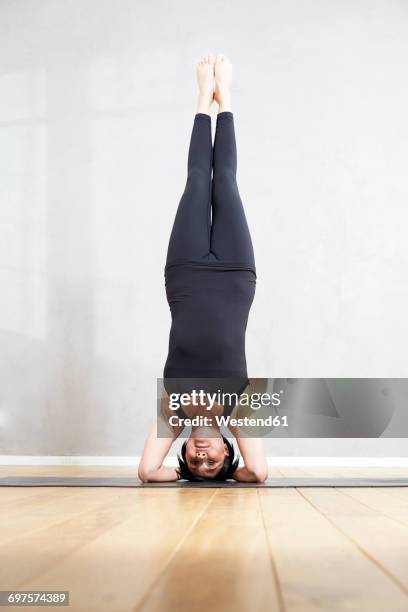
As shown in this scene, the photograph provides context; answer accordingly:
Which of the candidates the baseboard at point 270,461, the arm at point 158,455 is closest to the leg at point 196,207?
the arm at point 158,455

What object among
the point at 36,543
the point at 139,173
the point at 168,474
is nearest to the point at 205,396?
the point at 168,474

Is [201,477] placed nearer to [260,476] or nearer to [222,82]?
[260,476]

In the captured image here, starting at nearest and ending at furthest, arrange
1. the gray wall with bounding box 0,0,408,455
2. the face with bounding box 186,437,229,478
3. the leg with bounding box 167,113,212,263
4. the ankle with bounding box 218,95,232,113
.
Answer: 1. the face with bounding box 186,437,229,478
2. the leg with bounding box 167,113,212,263
3. the ankle with bounding box 218,95,232,113
4. the gray wall with bounding box 0,0,408,455

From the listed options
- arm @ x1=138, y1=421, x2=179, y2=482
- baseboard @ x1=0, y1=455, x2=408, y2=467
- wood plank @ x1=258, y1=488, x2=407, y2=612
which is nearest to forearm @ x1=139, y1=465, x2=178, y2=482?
arm @ x1=138, y1=421, x2=179, y2=482

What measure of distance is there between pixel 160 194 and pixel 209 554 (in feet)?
12.1

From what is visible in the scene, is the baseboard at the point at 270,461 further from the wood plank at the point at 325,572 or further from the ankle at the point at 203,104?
the wood plank at the point at 325,572

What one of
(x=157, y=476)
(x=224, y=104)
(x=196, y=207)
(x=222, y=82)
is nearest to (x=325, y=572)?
(x=157, y=476)

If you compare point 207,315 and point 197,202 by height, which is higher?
point 197,202

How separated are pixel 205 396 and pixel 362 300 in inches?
81.0

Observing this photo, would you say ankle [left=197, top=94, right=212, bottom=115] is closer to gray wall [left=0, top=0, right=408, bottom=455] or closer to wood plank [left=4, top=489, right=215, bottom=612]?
gray wall [left=0, top=0, right=408, bottom=455]

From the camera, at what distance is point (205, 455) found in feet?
8.46

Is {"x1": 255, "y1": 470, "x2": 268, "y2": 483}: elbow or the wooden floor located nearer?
the wooden floor

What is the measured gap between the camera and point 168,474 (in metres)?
2.66

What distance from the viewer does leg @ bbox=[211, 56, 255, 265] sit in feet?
9.42
